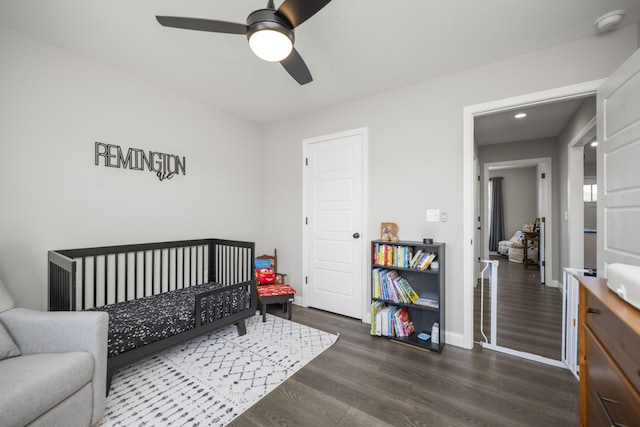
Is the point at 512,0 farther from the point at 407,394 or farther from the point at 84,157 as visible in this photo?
the point at 84,157

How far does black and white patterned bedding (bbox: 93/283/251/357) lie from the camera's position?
1.87 meters

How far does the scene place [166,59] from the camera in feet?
7.73

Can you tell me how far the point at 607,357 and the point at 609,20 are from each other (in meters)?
2.19

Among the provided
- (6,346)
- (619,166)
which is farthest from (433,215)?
(6,346)

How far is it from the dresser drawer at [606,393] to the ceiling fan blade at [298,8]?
1.82m

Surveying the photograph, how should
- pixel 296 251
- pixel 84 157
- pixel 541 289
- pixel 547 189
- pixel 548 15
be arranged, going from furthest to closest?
pixel 547 189
pixel 541 289
pixel 296 251
pixel 84 157
pixel 548 15

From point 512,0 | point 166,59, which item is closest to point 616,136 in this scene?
point 512,0

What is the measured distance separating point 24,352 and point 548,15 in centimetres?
380

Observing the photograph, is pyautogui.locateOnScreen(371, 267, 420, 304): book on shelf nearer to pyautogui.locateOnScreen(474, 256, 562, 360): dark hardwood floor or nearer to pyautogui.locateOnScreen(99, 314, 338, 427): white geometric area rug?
pyautogui.locateOnScreen(99, 314, 338, 427): white geometric area rug

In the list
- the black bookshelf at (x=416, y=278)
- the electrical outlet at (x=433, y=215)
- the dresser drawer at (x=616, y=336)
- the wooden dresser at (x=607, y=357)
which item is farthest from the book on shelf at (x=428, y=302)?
the dresser drawer at (x=616, y=336)

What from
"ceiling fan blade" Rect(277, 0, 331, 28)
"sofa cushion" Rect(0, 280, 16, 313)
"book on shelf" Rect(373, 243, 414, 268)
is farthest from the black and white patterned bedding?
"ceiling fan blade" Rect(277, 0, 331, 28)

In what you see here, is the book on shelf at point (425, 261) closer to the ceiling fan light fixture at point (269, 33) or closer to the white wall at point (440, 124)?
the white wall at point (440, 124)

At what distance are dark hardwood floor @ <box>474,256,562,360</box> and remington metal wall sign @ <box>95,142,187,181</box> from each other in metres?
3.60

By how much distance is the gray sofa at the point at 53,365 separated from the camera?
1.20 meters
